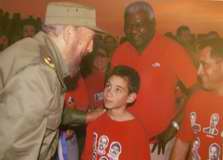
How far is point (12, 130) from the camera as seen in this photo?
1.04 m

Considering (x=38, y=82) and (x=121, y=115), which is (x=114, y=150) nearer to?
(x=121, y=115)

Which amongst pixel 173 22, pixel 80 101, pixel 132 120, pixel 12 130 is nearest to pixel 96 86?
pixel 80 101

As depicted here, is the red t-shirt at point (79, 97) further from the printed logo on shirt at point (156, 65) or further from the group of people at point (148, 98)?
the printed logo on shirt at point (156, 65)

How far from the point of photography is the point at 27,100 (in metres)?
1.04

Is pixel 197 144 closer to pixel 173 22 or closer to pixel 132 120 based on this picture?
pixel 132 120

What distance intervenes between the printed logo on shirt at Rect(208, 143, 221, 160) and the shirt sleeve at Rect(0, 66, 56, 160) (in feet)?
2.46

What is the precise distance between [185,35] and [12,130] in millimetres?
833

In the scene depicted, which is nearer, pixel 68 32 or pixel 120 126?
pixel 68 32

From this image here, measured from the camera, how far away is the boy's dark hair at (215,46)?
4.92ft

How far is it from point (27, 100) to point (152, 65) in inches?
26.7

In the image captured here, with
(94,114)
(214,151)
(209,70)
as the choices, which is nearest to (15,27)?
(94,114)

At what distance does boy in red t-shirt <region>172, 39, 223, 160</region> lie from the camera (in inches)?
58.7

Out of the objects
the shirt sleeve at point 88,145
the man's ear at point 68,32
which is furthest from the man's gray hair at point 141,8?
the shirt sleeve at point 88,145

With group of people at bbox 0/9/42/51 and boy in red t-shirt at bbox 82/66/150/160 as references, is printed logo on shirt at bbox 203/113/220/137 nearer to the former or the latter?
boy in red t-shirt at bbox 82/66/150/160
